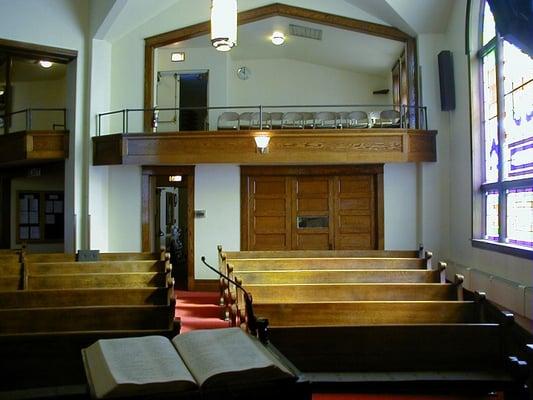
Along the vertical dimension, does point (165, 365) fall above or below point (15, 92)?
below

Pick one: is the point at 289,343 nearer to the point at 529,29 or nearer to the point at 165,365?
the point at 165,365

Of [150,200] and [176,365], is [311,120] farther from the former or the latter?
[176,365]

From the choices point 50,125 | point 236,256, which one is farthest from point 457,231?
point 50,125

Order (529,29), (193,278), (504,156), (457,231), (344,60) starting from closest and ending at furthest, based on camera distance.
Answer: (529,29) → (504,156) → (457,231) → (193,278) → (344,60)

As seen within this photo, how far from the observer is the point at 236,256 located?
254 inches

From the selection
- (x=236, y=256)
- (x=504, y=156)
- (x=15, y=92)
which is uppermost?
(x=15, y=92)

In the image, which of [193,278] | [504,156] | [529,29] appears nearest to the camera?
[529,29]

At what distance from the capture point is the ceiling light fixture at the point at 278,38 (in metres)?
8.89

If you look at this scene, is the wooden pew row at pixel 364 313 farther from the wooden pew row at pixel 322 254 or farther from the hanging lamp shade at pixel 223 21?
the wooden pew row at pixel 322 254

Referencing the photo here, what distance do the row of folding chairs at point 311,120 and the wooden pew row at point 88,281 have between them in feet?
→ 12.6

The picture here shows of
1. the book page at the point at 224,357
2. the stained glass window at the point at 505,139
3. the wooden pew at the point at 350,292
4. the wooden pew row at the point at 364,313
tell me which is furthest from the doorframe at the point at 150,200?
the book page at the point at 224,357

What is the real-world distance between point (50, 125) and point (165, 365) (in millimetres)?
10746

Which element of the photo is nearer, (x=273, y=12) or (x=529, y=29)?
(x=529, y=29)

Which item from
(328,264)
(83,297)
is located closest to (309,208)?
(328,264)
